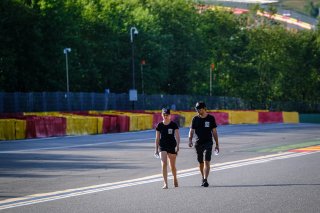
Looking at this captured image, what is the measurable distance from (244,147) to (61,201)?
18030 millimetres

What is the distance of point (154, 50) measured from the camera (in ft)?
281

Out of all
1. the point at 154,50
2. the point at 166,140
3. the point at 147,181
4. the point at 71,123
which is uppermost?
the point at 154,50

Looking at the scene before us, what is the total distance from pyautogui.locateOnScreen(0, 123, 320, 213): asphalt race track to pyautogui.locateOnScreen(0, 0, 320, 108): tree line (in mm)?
41918

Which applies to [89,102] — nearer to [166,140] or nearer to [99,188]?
[99,188]

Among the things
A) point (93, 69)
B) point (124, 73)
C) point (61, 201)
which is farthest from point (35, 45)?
point (61, 201)

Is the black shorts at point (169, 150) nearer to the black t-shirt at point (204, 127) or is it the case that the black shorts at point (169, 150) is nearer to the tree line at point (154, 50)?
the black t-shirt at point (204, 127)

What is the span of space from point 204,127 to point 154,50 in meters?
69.1

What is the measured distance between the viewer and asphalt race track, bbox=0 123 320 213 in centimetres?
1339

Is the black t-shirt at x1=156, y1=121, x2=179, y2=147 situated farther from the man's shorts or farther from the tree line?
the tree line

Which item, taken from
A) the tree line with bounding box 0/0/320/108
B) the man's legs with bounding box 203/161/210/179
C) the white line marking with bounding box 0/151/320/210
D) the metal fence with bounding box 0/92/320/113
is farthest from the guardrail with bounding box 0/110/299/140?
the man's legs with bounding box 203/161/210/179

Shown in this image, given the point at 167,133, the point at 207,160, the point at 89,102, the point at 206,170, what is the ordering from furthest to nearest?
the point at 89,102 < the point at 207,160 < the point at 206,170 < the point at 167,133

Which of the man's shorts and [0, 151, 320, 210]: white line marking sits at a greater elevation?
the man's shorts

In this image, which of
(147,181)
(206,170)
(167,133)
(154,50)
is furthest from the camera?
(154,50)

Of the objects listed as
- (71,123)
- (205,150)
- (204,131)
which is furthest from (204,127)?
(71,123)
